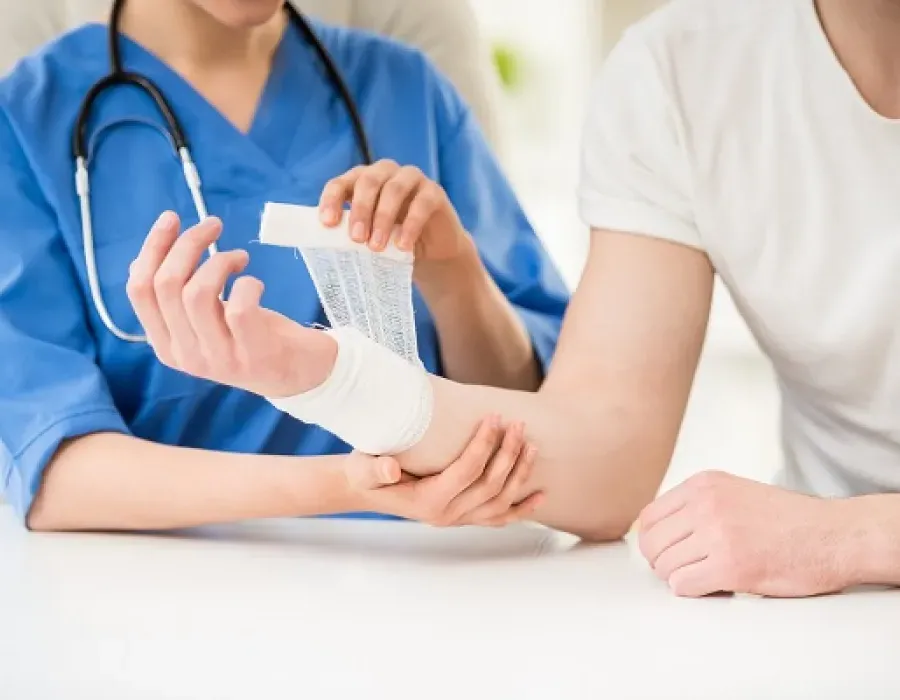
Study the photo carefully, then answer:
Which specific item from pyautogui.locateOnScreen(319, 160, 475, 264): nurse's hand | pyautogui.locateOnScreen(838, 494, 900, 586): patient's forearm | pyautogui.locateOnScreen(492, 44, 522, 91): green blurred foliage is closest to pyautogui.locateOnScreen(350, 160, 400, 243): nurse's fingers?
pyautogui.locateOnScreen(319, 160, 475, 264): nurse's hand

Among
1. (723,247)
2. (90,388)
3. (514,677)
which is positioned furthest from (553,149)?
(514,677)

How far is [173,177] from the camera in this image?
100cm

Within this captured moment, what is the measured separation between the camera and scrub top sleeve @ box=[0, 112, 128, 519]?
0.88 meters

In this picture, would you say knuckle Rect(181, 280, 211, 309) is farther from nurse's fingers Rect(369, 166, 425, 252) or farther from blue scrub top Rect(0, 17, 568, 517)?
blue scrub top Rect(0, 17, 568, 517)

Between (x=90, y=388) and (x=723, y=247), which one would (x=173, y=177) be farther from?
(x=723, y=247)

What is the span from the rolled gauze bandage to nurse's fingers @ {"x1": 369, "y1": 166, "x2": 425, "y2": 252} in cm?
11

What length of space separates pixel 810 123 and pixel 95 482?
583mm

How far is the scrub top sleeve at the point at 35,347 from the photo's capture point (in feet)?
2.90

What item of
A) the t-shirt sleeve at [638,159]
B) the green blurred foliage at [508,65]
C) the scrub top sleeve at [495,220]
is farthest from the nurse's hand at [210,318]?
the green blurred foliage at [508,65]

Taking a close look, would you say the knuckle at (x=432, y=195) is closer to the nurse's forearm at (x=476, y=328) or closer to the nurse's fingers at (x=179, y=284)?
the nurse's forearm at (x=476, y=328)

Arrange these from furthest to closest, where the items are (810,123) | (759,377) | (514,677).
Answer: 1. (759,377)
2. (810,123)
3. (514,677)

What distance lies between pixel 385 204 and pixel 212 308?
9.6 inches

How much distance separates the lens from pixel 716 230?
2.88 ft

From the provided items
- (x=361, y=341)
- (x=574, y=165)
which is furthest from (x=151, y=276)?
(x=574, y=165)
